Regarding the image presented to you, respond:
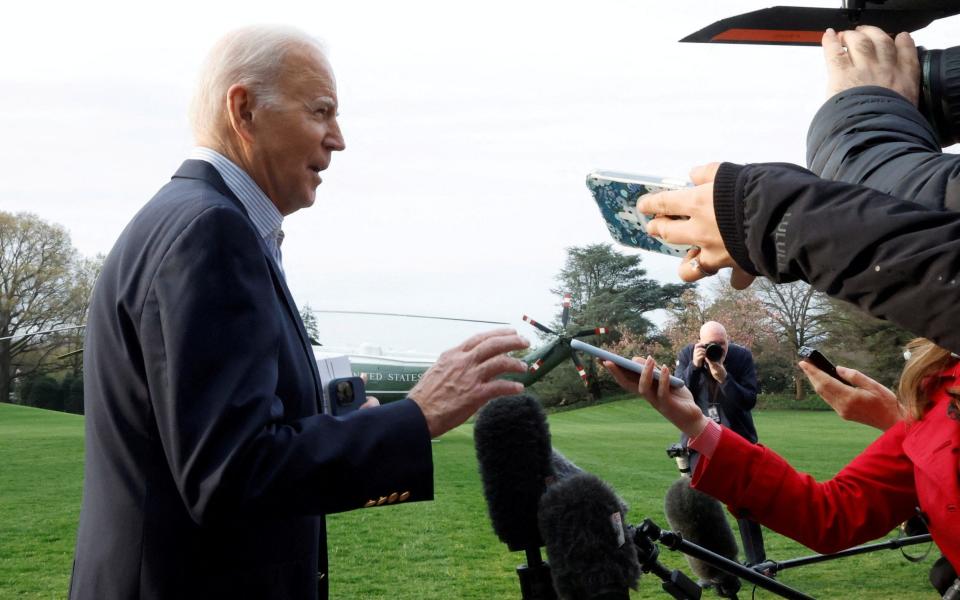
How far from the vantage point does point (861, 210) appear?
41.9 inches

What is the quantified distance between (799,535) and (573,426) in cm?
2761

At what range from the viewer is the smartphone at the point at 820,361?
2941 millimetres

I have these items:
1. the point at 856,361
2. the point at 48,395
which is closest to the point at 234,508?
the point at 856,361

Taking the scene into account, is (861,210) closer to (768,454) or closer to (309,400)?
(309,400)

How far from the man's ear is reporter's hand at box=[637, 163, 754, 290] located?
1.27 metres

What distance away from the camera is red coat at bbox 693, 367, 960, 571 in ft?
8.70

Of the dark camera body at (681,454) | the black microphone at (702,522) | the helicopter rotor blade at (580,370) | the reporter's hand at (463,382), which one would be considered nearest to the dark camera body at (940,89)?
the reporter's hand at (463,382)

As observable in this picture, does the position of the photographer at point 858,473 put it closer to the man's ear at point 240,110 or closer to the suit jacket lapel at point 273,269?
the suit jacket lapel at point 273,269

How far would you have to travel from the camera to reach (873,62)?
1.29 m

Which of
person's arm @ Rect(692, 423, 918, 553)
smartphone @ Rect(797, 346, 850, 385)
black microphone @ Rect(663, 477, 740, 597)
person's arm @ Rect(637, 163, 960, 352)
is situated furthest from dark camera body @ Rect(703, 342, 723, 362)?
person's arm @ Rect(637, 163, 960, 352)

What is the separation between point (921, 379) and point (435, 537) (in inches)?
403

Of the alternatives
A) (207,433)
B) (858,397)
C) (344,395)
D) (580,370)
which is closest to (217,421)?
(207,433)

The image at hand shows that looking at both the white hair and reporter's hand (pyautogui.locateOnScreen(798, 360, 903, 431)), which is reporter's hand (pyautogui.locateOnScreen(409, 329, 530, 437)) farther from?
reporter's hand (pyautogui.locateOnScreen(798, 360, 903, 431))

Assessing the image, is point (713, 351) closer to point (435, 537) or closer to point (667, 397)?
point (435, 537)
